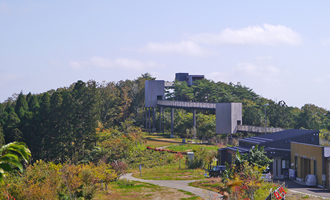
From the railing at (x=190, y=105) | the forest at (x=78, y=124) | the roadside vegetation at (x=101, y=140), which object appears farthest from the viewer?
the railing at (x=190, y=105)

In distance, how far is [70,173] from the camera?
23594mm

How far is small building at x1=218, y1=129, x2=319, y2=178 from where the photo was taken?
3259cm

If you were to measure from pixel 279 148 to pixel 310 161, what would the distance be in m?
5.40

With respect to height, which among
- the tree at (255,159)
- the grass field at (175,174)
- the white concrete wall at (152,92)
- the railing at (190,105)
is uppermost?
the white concrete wall at (152,92)

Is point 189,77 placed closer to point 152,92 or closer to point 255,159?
point 152,92

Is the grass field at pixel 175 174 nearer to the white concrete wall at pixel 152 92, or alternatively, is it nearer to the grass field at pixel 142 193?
the grass field at pixel 142 193

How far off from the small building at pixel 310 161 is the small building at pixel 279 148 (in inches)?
37.5

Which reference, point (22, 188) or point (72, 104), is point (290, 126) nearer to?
point (72, 104)

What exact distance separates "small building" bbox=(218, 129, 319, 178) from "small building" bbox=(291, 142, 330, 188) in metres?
0.95

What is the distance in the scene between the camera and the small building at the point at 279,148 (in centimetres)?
3259

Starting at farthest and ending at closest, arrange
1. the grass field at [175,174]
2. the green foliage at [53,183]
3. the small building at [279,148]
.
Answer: the grass field at [175,174], the small building at [279,148], the green foliage at [53,183]

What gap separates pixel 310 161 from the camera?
1168 inches

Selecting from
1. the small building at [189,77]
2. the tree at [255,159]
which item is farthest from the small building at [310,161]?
the small building at [189,77]

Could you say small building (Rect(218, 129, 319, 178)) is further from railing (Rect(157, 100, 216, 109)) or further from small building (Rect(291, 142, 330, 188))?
railing (Rect(157, 100, 216, 109))
